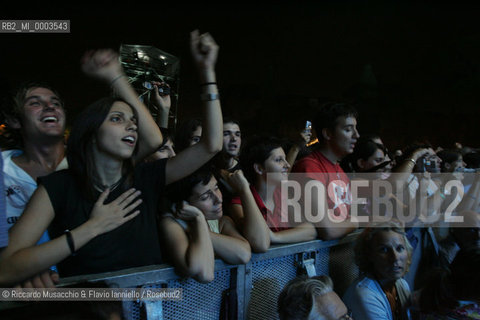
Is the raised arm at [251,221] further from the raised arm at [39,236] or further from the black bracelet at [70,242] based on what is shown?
the black bracelet at [70,242]

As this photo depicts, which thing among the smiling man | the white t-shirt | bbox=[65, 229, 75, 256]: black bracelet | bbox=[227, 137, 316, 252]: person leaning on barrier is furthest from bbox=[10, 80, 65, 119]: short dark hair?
bbox=[227, 137, 316, 252]: person leaning on barrier

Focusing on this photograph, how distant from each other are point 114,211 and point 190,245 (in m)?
0.36

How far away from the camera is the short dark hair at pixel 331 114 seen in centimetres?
281

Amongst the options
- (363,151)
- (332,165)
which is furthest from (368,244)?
(363,151)

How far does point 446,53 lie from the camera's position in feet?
60.8

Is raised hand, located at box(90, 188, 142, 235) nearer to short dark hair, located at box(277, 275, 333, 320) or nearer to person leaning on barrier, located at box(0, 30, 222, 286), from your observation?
person leaning on barrier, located at box(0, 30, 222, 286)

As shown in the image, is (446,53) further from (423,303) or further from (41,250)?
(41,250)

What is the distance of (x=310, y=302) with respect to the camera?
1.67 metres

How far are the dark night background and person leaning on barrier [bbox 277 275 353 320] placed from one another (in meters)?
10.2

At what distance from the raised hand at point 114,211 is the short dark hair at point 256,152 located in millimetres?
1109

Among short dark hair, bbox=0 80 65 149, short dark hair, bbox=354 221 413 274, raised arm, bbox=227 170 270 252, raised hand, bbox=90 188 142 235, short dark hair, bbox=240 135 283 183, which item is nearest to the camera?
raised hand, bbox=90 188 142 235

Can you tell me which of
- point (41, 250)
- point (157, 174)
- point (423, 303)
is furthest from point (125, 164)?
point (423, 303)

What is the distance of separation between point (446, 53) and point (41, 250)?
21.7 meters

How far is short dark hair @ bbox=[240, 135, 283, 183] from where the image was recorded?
8.16ft
